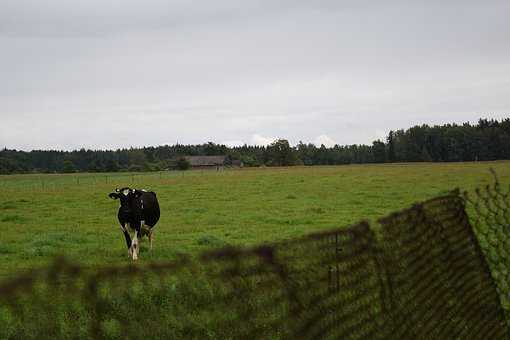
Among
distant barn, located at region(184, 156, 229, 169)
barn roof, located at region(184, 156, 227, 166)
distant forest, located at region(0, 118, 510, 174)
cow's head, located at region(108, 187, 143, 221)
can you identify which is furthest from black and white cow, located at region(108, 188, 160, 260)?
barn roof, located at region(184, 156, 227, 166)

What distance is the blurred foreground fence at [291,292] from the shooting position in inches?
74.9

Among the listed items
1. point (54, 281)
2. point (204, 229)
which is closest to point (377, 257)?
point (54, 281)

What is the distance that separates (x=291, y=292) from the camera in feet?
8.38

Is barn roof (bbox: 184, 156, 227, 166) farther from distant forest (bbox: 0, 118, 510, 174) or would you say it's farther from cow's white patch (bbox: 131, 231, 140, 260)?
cow's white patch (bbox: 131, 231, 140, 260)

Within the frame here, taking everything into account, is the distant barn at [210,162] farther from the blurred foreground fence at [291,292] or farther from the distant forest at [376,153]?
the blurred foreground fence at [291,292]

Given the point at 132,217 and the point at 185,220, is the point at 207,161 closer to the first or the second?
the point at 185,220

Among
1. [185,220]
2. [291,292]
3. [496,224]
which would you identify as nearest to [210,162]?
[185,220]

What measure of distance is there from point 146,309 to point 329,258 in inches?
46.8

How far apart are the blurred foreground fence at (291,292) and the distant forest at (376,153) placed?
124826 mm

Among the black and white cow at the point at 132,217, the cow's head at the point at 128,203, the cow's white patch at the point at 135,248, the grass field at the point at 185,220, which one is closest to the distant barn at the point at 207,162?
the grass field at the point at 185,220

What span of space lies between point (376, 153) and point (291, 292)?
15164cm

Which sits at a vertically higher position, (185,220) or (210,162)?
(210,162)

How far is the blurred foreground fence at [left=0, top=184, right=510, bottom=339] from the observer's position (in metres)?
1.90

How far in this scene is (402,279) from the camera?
12.0 feet
